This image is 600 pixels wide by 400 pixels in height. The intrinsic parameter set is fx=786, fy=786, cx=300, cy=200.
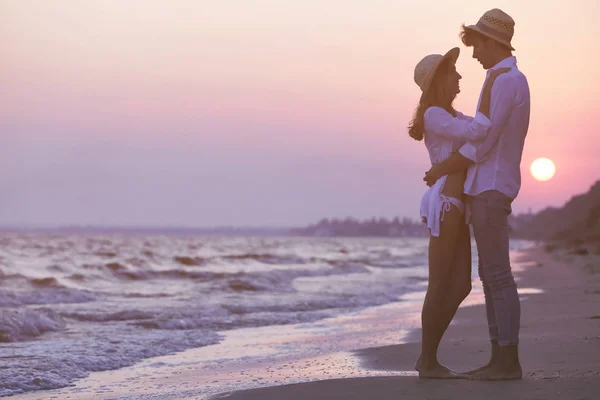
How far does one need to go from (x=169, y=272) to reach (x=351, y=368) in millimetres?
17672

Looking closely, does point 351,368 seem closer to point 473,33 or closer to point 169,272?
point 473,33

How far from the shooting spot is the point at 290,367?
6.05 meters

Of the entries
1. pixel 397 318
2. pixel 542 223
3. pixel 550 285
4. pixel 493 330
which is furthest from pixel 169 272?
pixel 542 223

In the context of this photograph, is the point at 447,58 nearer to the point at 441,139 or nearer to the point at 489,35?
the point at 489,35

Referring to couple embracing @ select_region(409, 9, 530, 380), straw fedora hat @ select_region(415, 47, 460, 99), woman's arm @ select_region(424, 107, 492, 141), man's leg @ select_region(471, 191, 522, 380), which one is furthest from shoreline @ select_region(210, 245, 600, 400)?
straw fedora hat @ select_region(415, 47, 460, 99)

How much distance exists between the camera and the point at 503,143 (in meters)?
4.31

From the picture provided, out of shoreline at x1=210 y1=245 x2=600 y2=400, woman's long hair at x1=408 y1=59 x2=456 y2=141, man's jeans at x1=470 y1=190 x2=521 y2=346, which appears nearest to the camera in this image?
shoreline at x1=210 y1=245 x2=600 y2=400

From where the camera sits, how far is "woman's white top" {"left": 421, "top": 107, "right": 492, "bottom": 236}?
427cm

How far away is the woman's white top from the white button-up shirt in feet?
0.22

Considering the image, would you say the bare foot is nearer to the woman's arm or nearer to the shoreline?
the shoreline

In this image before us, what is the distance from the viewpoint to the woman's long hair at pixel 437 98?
4531mm

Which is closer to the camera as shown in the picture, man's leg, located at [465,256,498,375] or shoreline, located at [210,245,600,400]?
shoreline, located at [210,245,600,400]

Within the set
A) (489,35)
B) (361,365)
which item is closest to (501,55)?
(489,35)

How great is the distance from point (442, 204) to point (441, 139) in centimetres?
38
